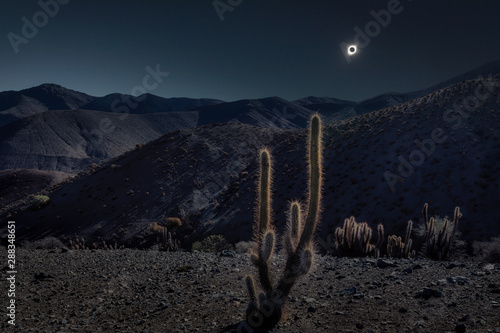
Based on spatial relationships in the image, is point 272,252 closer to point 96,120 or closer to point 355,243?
point 355,243

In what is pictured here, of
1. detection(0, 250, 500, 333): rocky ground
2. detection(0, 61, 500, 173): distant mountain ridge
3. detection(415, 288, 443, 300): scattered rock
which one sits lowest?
detection(0, 250, 500, 333): rocky ground

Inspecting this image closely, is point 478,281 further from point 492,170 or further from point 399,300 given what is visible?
point 492,170

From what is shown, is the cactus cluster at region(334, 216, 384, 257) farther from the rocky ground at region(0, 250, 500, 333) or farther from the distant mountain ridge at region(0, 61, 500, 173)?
the distant mountain ridge at region(0, 61, 500, 173)

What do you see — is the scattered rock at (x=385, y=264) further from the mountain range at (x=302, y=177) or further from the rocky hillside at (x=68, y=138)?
the rocky hillside at (x=68, y=138)

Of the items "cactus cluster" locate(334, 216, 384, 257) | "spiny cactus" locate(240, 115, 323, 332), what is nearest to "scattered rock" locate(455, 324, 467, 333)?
"spiny cactus" locate(240, 115, 323, 332)

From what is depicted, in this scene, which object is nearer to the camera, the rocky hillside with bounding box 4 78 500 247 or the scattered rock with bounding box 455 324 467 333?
the scattered rock with bounding box 455 324 467 333

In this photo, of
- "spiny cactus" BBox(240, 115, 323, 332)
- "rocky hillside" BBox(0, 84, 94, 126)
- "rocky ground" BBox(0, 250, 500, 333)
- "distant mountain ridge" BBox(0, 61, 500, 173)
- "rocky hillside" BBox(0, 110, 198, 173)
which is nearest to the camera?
"rocky ground" BBox(0, 250, 500, 333)
